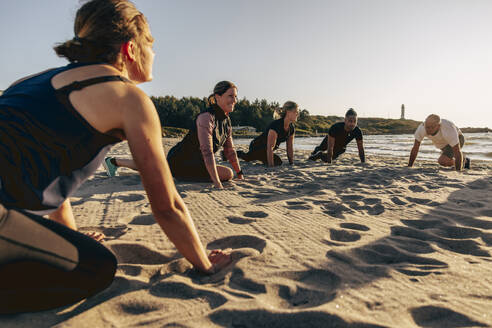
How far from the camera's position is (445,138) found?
6.50 m

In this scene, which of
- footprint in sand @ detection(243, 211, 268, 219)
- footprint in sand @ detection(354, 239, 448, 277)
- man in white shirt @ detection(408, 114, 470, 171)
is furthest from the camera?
man in white shirt @ detection(408, 114, 470, 171)

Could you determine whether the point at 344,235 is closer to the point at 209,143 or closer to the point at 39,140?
the point at 39,140

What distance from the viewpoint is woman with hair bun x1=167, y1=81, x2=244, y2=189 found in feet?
13.8

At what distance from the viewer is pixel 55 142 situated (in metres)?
1.24

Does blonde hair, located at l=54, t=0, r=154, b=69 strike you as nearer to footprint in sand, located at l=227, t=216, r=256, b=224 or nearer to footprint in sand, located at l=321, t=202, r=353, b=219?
footprint in sand, located at l=227, t=216, r=256, b=224

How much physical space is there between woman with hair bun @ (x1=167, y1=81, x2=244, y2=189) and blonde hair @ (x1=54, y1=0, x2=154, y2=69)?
262 centimetres

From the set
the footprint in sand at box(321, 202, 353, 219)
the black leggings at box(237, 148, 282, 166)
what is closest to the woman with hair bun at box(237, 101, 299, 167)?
the black leggings at box(237, 148, 282, 166)

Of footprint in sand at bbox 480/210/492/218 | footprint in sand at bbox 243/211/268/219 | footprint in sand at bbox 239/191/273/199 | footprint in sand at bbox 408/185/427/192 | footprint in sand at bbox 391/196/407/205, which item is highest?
footprint in sand at bbox 408/185/427/192

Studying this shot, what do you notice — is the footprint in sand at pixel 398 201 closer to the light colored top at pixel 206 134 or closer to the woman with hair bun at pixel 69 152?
the light colored top at pixel 206 134

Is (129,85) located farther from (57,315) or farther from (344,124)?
(344,124)

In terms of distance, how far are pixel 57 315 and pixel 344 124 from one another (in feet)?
24.6

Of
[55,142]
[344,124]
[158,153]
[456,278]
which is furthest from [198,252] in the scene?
[344,124]

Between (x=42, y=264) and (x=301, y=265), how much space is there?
4.38ft

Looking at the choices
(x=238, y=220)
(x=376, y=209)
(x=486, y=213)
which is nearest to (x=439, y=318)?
(x=238, y=220)
